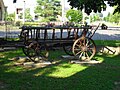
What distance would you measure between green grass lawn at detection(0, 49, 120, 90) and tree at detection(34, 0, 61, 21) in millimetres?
57207

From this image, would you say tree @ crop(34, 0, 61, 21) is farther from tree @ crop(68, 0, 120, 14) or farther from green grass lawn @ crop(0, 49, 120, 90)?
green grass lawn @ crop(0, 49, 120, 90)

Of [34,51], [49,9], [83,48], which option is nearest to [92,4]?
[83,48]

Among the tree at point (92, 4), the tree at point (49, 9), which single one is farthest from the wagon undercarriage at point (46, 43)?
the tree at point (49, 9)

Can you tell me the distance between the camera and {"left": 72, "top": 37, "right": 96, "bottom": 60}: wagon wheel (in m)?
13.9

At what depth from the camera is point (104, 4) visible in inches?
669

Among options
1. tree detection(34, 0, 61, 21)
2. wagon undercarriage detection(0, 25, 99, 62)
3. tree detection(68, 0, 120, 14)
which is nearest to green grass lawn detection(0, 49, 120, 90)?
wagon undercarriage detection(0, 25, 99, 62)

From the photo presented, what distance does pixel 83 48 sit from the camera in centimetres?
1400

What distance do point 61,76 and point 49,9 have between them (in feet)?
202

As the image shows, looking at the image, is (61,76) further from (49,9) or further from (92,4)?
(49,9)

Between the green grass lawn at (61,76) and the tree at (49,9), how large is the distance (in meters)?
57.2

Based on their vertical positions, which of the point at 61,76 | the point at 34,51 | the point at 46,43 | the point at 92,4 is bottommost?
the point at 61,76

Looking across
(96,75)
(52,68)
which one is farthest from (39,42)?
(96,75)

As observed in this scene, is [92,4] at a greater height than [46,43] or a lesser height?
greater

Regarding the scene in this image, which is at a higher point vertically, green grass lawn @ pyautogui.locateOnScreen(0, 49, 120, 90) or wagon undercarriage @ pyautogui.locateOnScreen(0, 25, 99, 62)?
wagon undercarriage @ pyautogui.locateOnScreen(0, 25, 99, 62)
